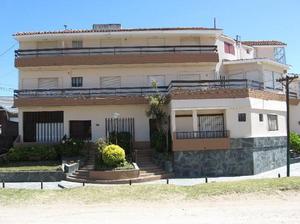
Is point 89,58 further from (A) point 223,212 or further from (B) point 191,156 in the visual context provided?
(A) point 223,212

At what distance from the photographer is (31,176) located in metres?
29.1

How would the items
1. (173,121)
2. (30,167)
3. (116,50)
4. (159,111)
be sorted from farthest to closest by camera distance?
(116,50) < (159,111) < (173,121) < (30,167)

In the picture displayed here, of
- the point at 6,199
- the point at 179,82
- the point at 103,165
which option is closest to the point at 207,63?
the point at 179,82

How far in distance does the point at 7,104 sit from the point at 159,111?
19.6 m

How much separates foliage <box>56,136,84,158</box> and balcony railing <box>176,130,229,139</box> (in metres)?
7.40

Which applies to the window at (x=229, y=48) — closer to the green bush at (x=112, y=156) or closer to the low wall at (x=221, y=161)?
the low wall at (x=221, y=161)

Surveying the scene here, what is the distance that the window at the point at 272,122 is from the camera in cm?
3481

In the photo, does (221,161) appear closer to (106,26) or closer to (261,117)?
(261,117)

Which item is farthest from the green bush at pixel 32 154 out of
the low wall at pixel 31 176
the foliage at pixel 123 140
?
the foliage at pixel 123 140

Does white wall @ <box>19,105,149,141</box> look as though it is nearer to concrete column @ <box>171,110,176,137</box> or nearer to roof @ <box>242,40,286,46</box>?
concrete column @ <box>171,110,176,137</box>

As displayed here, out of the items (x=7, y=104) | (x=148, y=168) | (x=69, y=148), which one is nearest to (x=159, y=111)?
(x=148, y=168)

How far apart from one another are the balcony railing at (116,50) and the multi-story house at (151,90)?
8 centimetres

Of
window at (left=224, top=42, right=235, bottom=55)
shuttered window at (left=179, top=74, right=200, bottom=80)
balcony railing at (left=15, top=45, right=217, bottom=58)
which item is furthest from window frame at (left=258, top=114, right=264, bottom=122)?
window at (left=224, top=42, right=235, bottom=55)

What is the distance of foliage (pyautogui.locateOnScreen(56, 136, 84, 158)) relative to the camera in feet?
110
